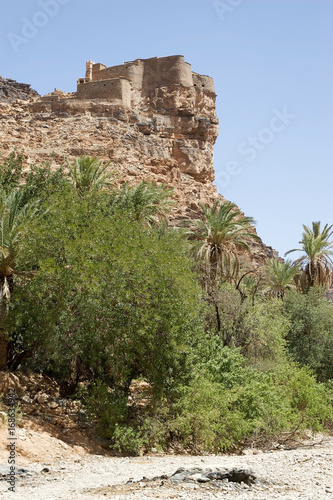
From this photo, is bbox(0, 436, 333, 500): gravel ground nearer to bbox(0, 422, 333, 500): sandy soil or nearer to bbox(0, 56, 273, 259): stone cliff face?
bbox(0, 422, 333, 500): sandy soil

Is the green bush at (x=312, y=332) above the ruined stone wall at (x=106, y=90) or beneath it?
beneath

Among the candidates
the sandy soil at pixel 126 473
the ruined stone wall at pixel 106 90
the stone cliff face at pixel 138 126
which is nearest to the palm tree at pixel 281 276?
the stone cliff face at pixel 138 126

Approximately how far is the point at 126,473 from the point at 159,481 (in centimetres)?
157

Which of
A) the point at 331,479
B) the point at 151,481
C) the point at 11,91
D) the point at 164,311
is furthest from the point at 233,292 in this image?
the point at 11,91

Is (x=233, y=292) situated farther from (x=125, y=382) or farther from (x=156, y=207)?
(x=125, y=382)

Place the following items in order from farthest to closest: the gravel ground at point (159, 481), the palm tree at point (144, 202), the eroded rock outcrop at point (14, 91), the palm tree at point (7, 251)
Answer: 1. the eroded rock outcrop at point (14, 91)
2. the palm tree at point (144, 202)
3. the palm tree at point (7, 251)
4. the gravel ground at point (159, 481)

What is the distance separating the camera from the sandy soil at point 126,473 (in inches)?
283

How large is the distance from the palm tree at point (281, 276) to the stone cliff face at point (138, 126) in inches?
464

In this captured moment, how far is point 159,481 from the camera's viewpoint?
25.0ft

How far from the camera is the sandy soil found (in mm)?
7180

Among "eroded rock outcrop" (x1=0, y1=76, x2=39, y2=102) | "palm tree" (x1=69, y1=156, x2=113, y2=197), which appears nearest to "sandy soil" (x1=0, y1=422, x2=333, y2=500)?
"palm tree" (x1=69, y1=156, x2=113, y2=197)

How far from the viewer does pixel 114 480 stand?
8.37m

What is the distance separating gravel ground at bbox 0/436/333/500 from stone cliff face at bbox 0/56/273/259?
3094cm

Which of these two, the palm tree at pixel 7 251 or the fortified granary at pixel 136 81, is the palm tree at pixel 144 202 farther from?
the fortified granary at pixel 136 81
